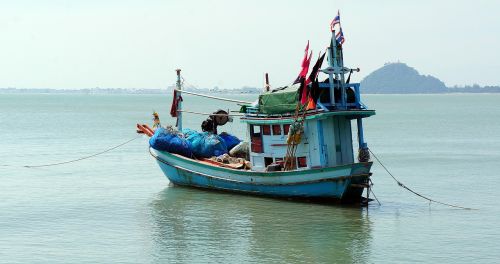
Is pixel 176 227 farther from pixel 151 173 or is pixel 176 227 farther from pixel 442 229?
pixel 151 173

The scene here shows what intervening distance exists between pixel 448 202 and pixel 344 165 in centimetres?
599

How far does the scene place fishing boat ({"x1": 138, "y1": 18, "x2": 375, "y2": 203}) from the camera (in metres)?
28.4

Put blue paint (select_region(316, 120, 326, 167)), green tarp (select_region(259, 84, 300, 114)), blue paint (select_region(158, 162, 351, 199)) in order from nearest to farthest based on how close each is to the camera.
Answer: blue paint (select_region(316, 120, 326, 167))
blue paint (select_region(158, 162, 351, 199))
green tarp (select_region(259, 84, 300, 114))

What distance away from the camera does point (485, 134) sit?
70.9 metres

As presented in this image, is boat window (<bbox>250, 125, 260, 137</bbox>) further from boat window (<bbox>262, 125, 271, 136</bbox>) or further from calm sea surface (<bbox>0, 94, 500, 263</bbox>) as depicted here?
calm sea surface (<bbox>0, 94, 500, 263</bbox>)

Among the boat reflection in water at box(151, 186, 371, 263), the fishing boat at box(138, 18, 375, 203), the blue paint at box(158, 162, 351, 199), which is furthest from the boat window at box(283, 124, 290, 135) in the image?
the boat reflection in water at box(151, 186, 371, 263)

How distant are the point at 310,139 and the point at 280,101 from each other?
200cm

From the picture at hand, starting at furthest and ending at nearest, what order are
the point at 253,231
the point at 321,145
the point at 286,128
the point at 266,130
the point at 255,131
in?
the point at 255,131, the point at 266,130, the point at 286,128, the point at 321,145, the point at 253,231

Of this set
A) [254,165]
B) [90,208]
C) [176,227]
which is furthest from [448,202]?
[90,208]

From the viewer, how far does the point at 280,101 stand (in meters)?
30.0

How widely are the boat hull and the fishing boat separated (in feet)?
0.12

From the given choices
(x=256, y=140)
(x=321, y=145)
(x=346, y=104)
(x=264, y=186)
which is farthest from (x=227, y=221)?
(x=346, y=104)

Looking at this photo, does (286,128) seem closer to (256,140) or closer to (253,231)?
(256,140)

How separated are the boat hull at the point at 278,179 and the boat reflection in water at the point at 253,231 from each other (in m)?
0.43
